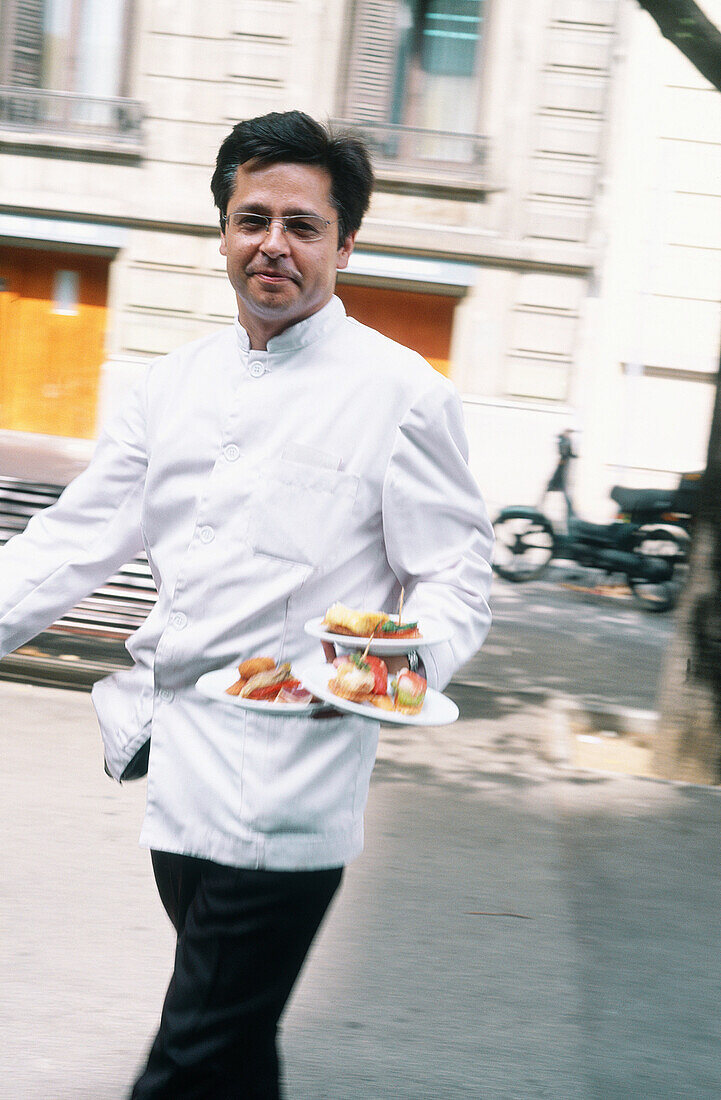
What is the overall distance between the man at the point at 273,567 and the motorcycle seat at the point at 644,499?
841cm

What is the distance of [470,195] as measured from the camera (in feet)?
50.3

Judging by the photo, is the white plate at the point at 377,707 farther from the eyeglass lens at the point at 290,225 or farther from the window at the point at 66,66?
the window at the point at 66,66

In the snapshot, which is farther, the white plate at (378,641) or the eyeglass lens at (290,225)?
the eyeglass lens at (290,225)

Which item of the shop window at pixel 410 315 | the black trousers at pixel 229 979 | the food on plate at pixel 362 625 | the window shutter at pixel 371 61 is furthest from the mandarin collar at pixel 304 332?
the window shutter at pixel 371 61

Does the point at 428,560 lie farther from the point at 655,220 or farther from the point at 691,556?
the point at 655,220

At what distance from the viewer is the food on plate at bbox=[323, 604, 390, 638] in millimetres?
1734

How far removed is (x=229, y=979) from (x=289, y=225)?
1.21 m

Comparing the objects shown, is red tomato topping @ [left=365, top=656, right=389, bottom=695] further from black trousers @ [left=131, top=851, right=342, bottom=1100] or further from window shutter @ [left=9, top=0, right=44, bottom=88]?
window shutter @ [left=9, top=0, right=44, bottom=88]

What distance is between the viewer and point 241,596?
193 centimetres

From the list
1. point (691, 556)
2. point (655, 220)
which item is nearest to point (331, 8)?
point (655, 220)

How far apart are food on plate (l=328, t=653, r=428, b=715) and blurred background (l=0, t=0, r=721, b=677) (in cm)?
1291

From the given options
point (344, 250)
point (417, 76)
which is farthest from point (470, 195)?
point (344, 250)

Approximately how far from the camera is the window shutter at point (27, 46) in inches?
650

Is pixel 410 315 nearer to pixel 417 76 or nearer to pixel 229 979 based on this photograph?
pixel 417 76
